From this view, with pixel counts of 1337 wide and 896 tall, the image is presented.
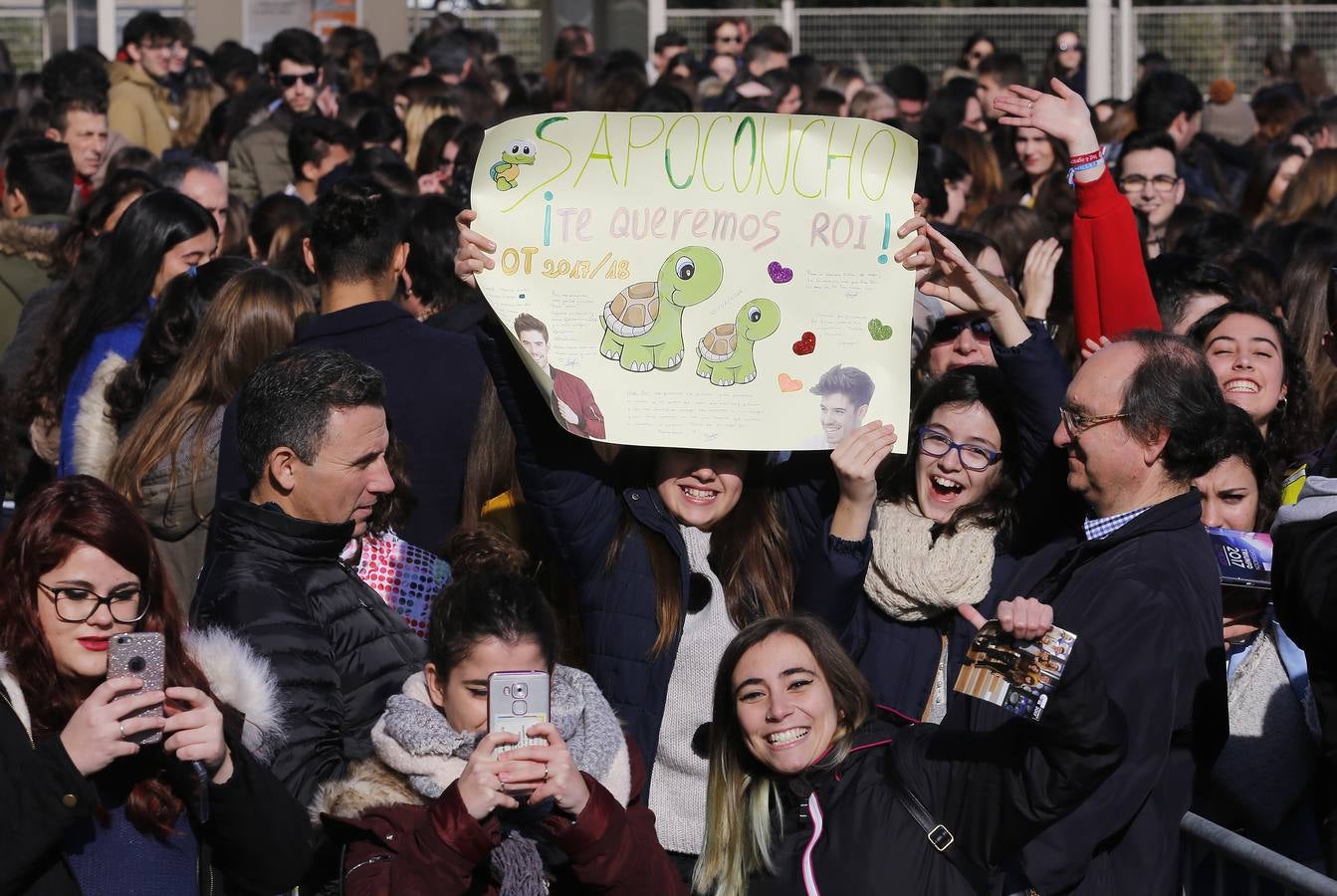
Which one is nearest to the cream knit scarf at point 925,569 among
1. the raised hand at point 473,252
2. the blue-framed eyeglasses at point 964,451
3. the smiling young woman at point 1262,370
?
the blue-framed eyeglasses at point 964,451

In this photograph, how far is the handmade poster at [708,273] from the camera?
428cm

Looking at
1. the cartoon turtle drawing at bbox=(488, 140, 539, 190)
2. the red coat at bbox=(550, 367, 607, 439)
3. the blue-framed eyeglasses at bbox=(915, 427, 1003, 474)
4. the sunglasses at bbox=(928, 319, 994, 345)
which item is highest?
the cartoon turtle drawing at bbox=(488, 140, 539, 190)

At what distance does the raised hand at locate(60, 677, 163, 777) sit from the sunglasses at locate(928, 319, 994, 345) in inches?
122

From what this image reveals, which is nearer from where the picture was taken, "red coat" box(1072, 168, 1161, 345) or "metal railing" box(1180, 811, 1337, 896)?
"metal railing" box(1180, 811, 1337, 896)

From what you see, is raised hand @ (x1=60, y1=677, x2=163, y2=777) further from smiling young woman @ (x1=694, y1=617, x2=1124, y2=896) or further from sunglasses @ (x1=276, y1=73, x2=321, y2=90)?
sunglasses @ (x1=276, y1=73, x2=321, y2=90)

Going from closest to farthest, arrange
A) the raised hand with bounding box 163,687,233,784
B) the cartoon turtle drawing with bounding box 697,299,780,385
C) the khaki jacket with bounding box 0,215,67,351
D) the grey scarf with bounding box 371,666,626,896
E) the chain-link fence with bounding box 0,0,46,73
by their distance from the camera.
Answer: the raised hand with bounding box 163,687,233,784, the grey scarf with bounding box 371,666,626,896, the cartoon turtle drawing with bounding box 697,299,780,385, the khaki jacket with bounding box 0,215,67,351, the chain-link fence with bounding box 0,0,46,73

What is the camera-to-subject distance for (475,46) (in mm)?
17375

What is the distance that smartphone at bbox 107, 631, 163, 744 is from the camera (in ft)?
10.5

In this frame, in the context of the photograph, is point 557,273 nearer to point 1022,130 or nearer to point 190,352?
point 190,352

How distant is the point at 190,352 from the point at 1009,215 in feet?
10.6

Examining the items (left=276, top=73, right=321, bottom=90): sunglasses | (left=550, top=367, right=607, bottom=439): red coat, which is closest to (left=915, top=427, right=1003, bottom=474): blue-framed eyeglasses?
(left=550, top=367, right=607, bottom=439): red coat

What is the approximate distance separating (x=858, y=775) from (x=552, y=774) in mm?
704

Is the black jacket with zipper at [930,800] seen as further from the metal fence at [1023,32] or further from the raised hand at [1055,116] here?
the metal fence at [1023,32]

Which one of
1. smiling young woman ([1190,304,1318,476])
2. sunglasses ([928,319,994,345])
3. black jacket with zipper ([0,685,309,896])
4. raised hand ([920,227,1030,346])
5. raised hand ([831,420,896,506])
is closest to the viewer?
black jacket with zipper ([0,685,309,896])
